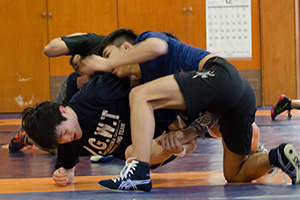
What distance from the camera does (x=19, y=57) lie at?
690 centimetres

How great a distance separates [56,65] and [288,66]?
3.75m

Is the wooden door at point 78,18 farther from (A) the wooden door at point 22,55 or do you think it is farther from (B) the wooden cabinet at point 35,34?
(A) the wooden door at point 22,55

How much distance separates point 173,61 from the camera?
2.11m

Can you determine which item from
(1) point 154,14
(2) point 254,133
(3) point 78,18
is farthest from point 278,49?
(2) point 254,133

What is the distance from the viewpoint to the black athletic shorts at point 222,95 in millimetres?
1901

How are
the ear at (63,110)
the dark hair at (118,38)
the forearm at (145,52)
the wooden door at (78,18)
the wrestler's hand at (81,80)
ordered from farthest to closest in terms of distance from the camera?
the wooden door at (78,18) < the wrestler's hand at (81,80) < the dark hair at (118,38) < the ear at (63,110) < the forearm at (145,52)

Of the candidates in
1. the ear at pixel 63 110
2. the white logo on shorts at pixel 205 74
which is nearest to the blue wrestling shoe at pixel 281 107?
the white logo on shorts at pixel 205 74

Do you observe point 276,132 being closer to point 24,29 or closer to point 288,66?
point 288,66

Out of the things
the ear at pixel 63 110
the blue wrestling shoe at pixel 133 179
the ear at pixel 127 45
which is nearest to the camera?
the blue wrestling shoe at pixel 133 179

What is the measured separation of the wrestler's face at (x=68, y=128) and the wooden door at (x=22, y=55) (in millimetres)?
4919

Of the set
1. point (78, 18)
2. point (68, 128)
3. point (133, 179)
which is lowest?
point (133, 179)

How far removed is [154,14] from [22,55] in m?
2.23

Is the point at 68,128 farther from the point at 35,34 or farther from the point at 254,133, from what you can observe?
the point at 35,34

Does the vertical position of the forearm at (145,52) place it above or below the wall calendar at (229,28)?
below
